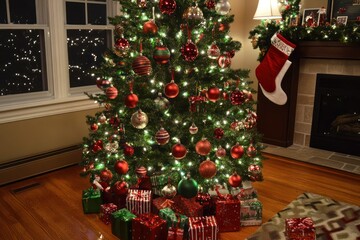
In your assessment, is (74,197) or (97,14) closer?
(74,197)

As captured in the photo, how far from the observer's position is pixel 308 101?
4.12 meters

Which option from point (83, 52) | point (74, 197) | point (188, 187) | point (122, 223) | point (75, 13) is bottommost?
point (74, 197)

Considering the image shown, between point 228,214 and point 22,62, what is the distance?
244 centimetres

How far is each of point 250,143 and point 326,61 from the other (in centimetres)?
184

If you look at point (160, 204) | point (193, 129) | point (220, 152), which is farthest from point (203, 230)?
point (193, 129)

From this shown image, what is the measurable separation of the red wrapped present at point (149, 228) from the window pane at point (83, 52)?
1944 millimetres

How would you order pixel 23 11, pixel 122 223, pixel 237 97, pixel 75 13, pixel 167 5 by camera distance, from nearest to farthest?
1. pixel 167 5
2. pixel 122 223
3. pixel 237 97
4. pixel 23 11
5. pixel 75 13

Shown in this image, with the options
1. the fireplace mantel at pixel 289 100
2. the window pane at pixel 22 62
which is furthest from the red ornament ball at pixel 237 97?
the window pane at pixel 22 62

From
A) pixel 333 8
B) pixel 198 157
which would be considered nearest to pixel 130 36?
pixel 198 157

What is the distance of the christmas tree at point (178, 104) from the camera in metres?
2.29

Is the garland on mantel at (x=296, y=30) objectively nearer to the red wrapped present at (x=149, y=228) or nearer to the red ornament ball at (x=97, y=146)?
the red ornament ball at (x=97, y=146)

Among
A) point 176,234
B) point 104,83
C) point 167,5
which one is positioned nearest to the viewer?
point 167,5

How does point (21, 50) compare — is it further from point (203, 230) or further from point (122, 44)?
point (203, 230)

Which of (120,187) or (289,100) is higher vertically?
(289,100)
